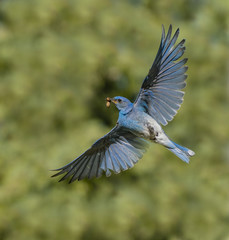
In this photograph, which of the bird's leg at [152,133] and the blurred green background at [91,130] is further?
the blurred green background at [91,130]

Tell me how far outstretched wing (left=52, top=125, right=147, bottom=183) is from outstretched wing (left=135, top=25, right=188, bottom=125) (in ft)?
1.30

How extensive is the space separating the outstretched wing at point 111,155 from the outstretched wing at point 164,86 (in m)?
0.40

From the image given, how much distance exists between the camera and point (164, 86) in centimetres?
327

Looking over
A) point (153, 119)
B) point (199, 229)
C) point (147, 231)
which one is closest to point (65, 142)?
point (147, 231)

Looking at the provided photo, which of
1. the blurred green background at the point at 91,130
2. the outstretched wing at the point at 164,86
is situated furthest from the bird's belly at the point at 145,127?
the blurred green background at the point at 91,130

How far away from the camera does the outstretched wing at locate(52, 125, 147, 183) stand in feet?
11.9

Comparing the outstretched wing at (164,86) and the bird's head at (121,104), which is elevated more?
the outstretched wing at (164,86)

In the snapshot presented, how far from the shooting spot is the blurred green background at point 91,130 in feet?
26.3

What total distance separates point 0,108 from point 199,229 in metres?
4.01

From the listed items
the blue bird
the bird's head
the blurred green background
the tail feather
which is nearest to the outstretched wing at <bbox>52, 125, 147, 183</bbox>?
the blue bird

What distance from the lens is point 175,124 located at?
9391 millimetres

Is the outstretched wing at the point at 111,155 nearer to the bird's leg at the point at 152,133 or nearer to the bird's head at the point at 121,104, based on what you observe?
the bird's head at the point at 121,104

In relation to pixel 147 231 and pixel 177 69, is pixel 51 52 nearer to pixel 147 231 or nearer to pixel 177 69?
pixel 147 231

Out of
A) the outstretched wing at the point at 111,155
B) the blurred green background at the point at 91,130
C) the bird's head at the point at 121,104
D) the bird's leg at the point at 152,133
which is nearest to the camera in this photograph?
the bird's leg at the point at 152,133
